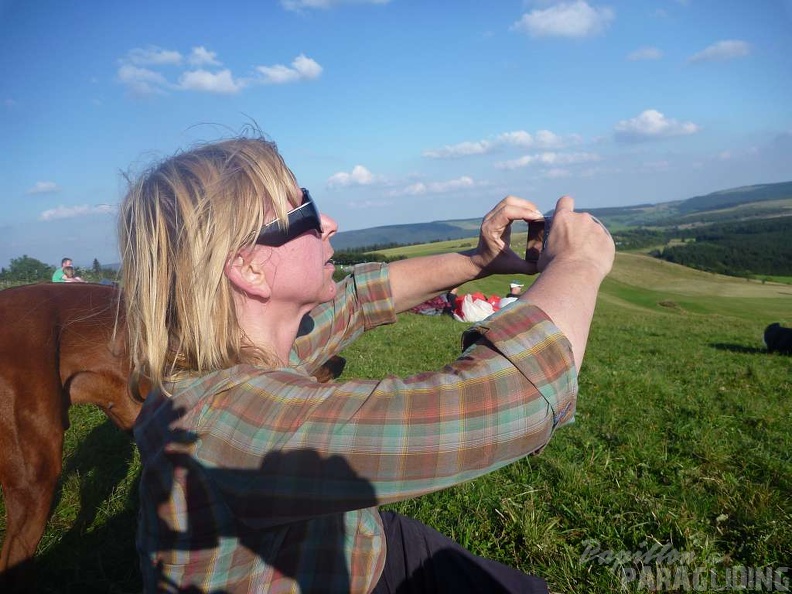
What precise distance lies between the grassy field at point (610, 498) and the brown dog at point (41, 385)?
56cm

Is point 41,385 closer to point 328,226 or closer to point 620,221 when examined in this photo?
point 328,226

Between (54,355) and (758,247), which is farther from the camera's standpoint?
(758,247)

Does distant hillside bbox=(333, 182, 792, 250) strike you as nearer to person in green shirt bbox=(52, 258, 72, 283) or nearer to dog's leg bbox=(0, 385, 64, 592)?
person in green shirt bbox=(52, 258, 72, 283)

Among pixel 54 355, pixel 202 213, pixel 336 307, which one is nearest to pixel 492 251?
pixel 336 307

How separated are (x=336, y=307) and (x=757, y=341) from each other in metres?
13.9

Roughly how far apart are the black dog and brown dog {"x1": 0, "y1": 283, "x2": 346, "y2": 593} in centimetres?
1080

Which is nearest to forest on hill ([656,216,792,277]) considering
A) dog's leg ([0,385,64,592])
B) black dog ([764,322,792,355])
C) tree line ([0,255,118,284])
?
black dog ([764,322,792,355])

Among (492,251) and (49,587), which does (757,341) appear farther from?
(49,587)

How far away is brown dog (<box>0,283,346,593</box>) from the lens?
Answer: 3.23 m

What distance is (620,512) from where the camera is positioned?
359cm

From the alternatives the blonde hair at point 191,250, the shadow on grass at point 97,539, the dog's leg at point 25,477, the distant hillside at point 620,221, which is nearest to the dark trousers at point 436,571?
the blonde hair at point 191,250

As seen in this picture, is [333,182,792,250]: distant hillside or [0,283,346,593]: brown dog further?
[333,182,792,250]: distant hillside

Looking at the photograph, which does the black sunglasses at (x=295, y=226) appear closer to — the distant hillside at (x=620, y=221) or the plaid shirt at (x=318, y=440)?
the plaid shirt at (x=318, y=440)

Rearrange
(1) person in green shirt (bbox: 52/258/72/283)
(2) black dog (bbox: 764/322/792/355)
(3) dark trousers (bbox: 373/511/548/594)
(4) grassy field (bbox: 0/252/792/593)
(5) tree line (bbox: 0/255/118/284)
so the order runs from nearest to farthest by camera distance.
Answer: (3) dark trousers (bbox: 373/511/548/594) → (4) grassy field (bbox: 0/252/792/593) → (2) black dog (bbox: 764/322/792/355) → (1) person in green shirt (bbox: 52/258/72/283) → (5) tree line (bbox: 0/255/118/284)
